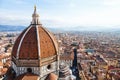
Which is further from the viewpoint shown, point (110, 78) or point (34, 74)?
point (110, 78)

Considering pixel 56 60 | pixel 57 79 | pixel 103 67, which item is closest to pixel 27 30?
pixel 56 60

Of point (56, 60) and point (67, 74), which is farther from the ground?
point (56, 60)

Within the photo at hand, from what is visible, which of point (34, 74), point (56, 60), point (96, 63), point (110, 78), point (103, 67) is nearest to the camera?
point (34, 74)

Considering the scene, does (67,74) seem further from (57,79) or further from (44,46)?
(44,46)

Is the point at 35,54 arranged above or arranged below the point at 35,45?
below
